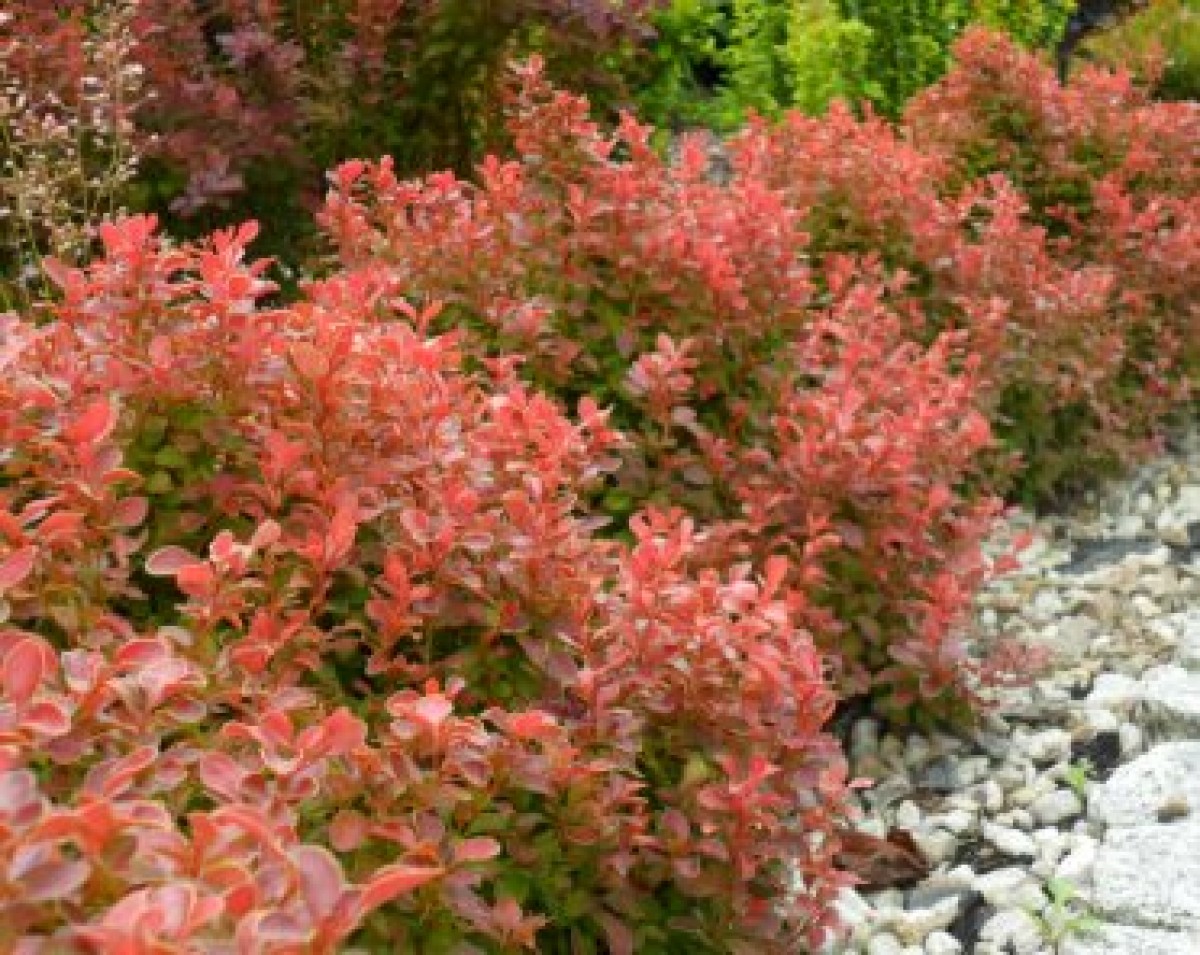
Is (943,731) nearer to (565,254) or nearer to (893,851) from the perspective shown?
(893,851)

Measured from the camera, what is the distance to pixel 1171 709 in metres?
3.41

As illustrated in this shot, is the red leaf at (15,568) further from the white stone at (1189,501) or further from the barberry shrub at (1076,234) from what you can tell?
the white stone at (1189,501)

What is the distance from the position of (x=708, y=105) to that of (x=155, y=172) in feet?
10.3

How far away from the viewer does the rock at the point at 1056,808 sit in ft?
10.6

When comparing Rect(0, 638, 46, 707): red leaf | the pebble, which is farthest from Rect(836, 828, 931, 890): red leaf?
Rect(0, 638, 46, 707): red leaf

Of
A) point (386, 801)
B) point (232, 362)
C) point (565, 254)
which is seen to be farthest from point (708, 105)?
point (386, 801)

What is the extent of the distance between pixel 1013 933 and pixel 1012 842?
0.31 metres

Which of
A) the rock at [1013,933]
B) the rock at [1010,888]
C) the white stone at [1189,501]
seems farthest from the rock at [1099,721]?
the white stone at [1189,501]

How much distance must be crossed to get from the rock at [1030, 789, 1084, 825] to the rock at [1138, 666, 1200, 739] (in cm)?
30

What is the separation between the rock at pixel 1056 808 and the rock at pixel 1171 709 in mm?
303

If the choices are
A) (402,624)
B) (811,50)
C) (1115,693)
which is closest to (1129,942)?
(1115,693)

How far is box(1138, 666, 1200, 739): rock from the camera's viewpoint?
3.40 meters

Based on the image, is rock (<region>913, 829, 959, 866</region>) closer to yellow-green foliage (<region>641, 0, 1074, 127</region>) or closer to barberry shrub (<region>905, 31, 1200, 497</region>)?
barberry shrub (<region>905, 31, 1200, 497</region>)

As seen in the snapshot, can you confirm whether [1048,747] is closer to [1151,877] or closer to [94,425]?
[1151,877]
